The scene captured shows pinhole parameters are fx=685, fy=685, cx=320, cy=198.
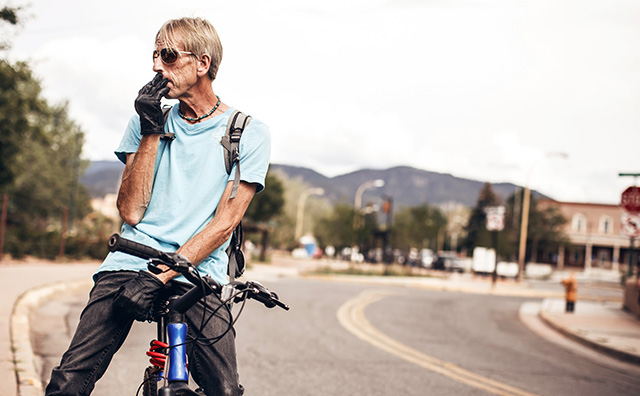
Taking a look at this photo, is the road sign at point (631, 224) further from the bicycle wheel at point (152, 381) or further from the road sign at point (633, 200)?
the bicycle wheel at point (152, 381)

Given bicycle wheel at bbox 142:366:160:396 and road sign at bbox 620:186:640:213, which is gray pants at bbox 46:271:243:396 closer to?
bicycle wheel at bbox 142:366:160:396

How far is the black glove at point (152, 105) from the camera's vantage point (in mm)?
2498

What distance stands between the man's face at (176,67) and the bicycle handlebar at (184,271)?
2.10 feet

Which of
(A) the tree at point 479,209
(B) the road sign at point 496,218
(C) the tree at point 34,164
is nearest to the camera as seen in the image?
(C) the tree at point 34,164

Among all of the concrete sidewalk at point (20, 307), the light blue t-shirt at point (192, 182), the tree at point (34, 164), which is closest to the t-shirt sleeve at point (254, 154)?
the light blue t-shirt at point (192, 182)

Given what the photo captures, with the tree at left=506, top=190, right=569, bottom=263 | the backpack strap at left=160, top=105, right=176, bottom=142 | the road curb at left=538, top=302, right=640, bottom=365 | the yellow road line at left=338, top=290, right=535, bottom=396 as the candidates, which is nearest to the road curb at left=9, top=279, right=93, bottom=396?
the backpack strap at left=160, top=105, right=176, bottom=142

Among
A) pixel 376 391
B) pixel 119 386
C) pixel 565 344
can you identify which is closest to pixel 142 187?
pixel 119 386

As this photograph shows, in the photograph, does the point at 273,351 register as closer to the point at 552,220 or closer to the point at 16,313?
the point at 16,313

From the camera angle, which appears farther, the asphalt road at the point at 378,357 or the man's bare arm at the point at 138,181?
the asphalt road at the point at 378,357

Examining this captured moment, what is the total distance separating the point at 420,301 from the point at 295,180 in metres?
81.4

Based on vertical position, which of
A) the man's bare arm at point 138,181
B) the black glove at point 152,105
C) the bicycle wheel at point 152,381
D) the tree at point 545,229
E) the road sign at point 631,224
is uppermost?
the tree at point 545,229

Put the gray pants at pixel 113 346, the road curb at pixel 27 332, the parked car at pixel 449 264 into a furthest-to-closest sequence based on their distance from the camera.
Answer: the parked car at pixel 449 264 < the road curb at pixel 27 332 < the gray pants at pixel 113 346

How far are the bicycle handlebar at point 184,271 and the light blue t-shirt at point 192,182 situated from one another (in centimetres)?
22

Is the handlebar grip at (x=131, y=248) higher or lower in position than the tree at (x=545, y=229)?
lower
